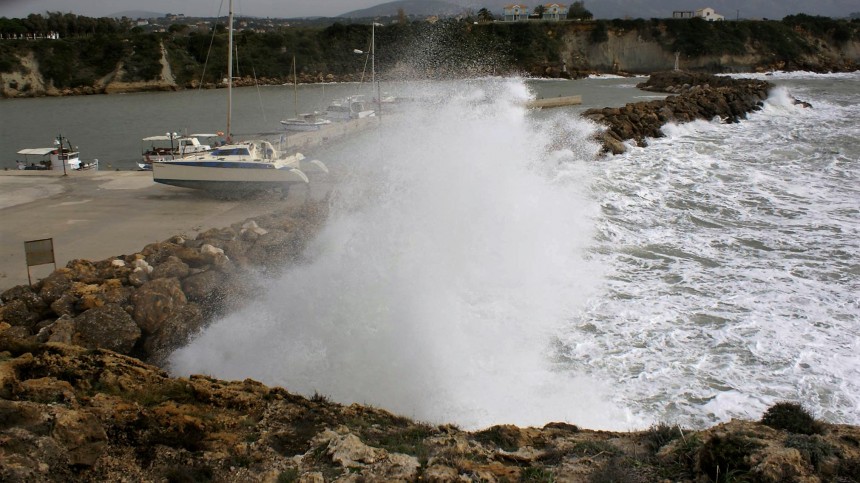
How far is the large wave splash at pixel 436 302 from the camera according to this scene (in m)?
7.25

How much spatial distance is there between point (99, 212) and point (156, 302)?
19.5 ft

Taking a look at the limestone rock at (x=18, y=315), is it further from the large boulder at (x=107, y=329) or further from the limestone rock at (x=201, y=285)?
the limestone rock at (x=201, y=285)

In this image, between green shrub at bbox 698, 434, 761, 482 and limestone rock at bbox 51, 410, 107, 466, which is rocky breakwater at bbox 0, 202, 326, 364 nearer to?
limestone rock at bbox 51, 410, 107, 466

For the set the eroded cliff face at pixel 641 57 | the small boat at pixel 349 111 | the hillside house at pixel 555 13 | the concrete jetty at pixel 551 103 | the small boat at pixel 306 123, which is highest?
the hillside house at pixel 555 13

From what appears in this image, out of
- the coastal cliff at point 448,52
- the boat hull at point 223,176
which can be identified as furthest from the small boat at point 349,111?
the coastal cliff at point 448,52

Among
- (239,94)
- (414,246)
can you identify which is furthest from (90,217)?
(239,94)

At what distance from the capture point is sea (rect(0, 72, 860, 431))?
723cm

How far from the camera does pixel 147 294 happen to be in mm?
8703

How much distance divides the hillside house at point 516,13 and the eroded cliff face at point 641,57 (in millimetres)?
11790

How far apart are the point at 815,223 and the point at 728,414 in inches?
341

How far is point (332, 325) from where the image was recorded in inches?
345

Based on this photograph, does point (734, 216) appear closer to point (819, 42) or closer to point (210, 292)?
point (210, 292)

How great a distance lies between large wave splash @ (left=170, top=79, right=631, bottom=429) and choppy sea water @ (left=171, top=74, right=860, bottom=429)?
0.03 meters

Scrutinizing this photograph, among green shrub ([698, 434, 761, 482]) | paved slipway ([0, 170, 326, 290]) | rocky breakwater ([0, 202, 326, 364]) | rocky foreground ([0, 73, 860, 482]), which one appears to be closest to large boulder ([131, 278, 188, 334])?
rocky breakwater ([0, 202, 326, 364])
